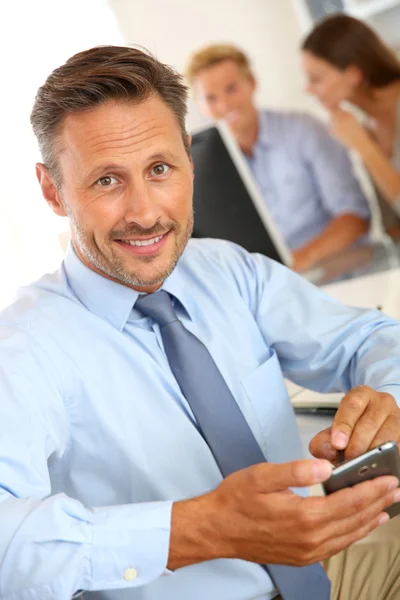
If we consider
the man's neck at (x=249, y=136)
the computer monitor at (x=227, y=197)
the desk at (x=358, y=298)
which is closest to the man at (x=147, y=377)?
the desk at (x=358, y=298)

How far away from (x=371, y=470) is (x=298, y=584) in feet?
1.18

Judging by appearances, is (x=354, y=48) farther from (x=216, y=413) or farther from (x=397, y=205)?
(x=216, y=413)

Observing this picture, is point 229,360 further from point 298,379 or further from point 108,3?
point 108,3

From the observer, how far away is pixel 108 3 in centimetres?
391

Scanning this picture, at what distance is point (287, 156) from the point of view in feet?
12.3

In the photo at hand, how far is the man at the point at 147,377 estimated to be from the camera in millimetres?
861

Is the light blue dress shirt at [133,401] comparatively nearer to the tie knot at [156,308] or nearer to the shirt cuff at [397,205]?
the tie knot at [156,308]

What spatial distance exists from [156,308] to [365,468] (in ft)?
1.55

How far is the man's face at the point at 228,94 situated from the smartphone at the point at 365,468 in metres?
3.05

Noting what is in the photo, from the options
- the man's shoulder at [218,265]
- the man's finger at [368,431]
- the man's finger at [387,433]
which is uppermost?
the man's shoulder at [218,265]

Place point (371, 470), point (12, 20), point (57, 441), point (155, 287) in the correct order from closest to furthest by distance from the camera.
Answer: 1. point (371, 470)
2. point (57, 441)
3. point (155, 287)
4. point (12, 20)

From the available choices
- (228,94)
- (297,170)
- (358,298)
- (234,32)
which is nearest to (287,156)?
(297,170)

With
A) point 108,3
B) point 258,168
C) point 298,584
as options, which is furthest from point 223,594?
point 108,3

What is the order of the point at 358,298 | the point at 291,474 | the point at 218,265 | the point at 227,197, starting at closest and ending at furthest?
the point at 291,474, the point at 218,265, the point at 358,298, the point at 227,197
